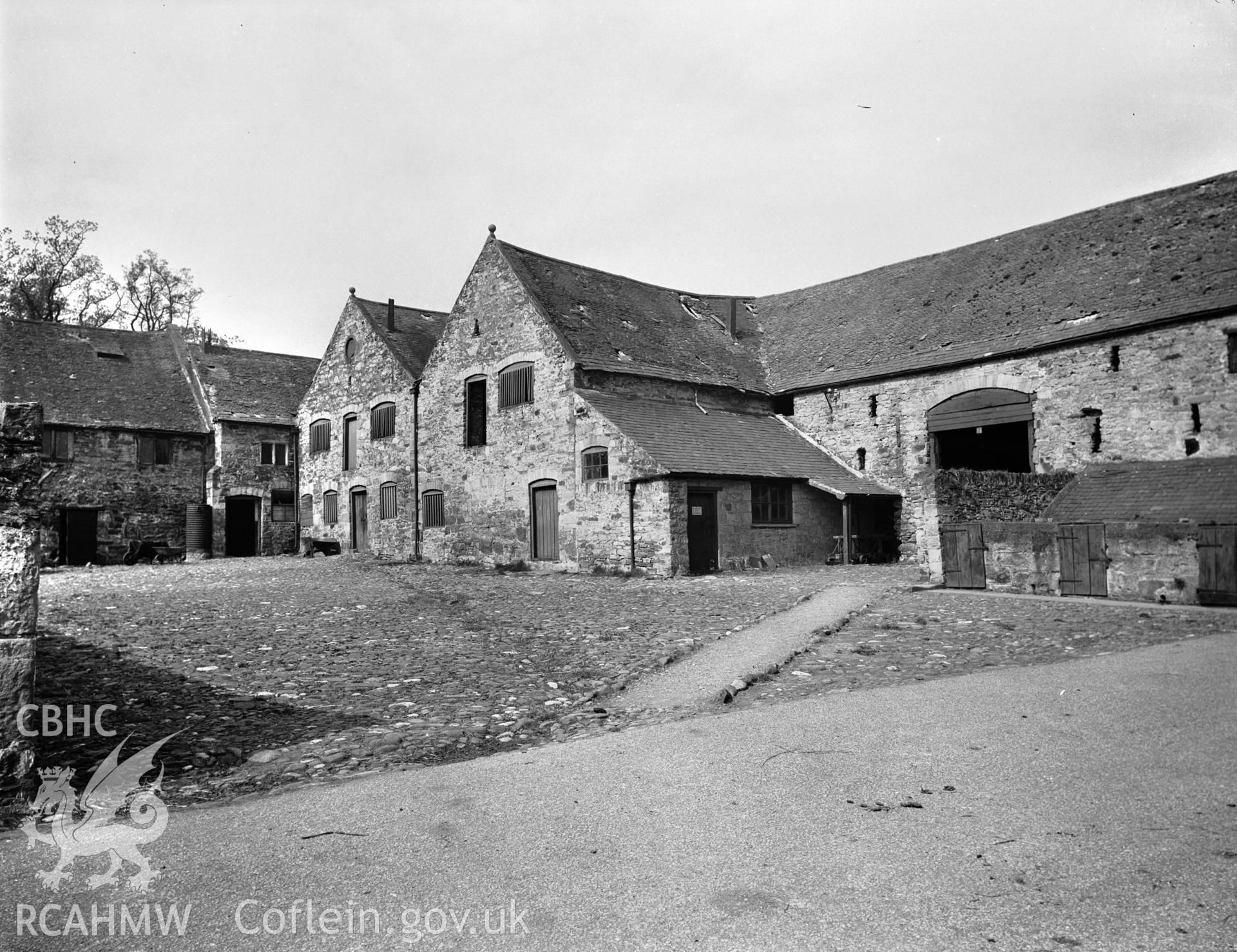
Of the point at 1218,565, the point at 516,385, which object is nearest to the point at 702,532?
the point at 516,385

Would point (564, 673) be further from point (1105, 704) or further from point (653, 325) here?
point (653, 325)

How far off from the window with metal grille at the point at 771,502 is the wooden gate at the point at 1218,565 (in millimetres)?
10916

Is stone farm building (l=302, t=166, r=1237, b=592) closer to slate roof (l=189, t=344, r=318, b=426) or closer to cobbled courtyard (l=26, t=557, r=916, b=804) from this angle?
cobbled courtyard (l=26, t=557, r=916, b=804)

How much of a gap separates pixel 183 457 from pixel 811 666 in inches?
1211

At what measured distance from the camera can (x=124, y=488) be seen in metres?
31.3

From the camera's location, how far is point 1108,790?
445 centimetres

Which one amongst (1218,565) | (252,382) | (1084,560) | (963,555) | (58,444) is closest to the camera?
(1218,565)

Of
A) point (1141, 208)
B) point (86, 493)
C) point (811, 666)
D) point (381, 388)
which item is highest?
point (1141, 208)

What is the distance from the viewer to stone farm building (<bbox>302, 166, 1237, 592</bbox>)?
1997cm

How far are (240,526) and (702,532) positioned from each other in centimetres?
2084

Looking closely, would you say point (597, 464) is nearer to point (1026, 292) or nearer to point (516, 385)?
point (516, 385)

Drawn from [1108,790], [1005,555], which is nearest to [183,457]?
[1005,555]

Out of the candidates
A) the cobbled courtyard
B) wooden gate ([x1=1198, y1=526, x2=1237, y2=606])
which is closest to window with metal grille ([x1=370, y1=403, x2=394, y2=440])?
the cobbled courtyard

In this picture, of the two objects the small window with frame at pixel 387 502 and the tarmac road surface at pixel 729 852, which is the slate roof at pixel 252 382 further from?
the tarmac road surface at pixel 729 852
